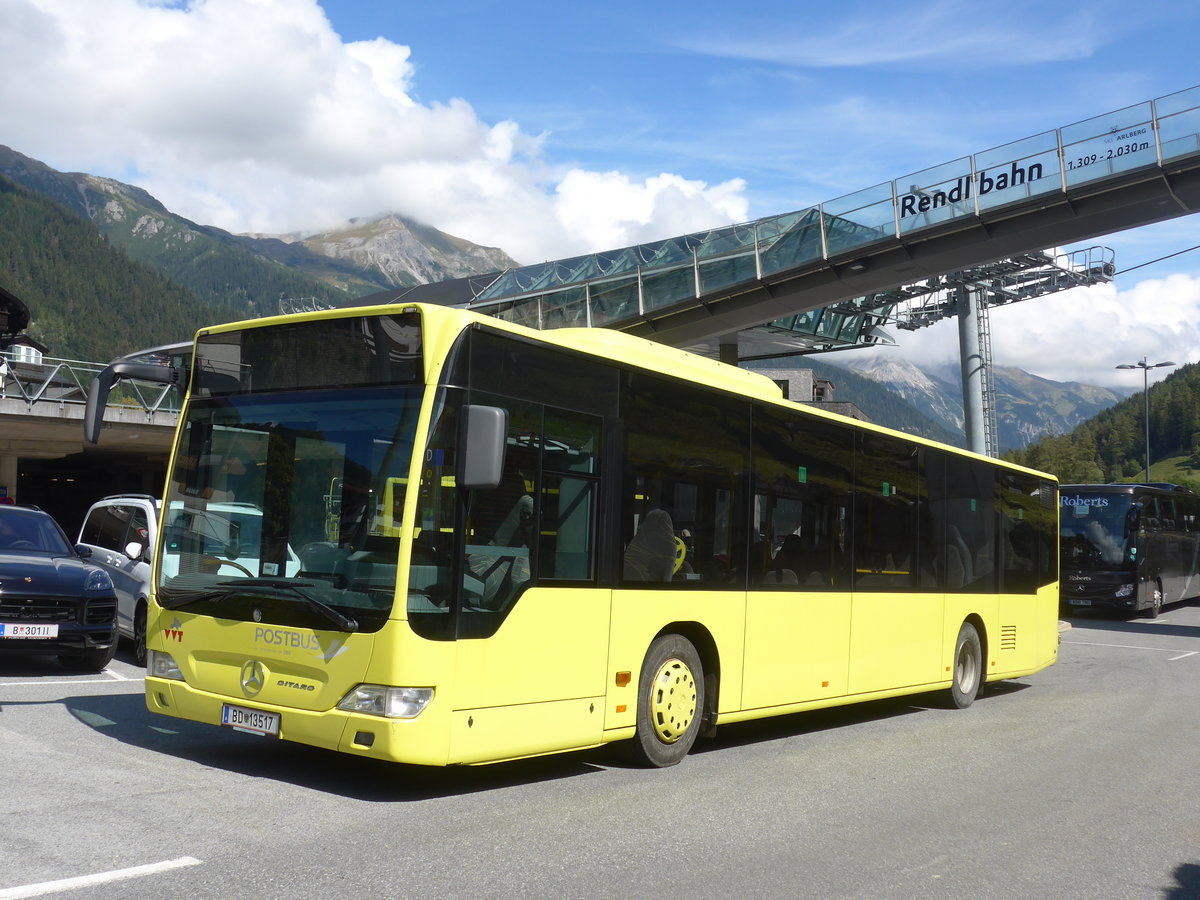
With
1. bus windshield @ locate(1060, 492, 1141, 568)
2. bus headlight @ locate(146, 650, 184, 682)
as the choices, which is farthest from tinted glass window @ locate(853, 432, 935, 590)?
bus windshield @ locate(1060, 492, 1141, 568)

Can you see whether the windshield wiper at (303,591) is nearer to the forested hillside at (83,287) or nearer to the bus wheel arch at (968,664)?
the bus wheel arch at (968,664)

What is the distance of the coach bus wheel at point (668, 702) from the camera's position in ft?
26.5

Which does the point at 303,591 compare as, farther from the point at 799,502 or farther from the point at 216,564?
the point at 799,502

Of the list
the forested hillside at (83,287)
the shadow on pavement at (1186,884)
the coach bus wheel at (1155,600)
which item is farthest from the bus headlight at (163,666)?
the forested hillside at (83,287)

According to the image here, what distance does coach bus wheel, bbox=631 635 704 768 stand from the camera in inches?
317

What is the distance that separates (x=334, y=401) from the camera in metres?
7.09

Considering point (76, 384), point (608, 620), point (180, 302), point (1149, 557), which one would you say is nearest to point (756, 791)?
point (608, 620)

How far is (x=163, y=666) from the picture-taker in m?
7.59

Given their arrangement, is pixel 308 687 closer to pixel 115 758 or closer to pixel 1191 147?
pixel 115 758

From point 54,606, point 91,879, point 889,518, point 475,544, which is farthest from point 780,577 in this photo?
point 54,606

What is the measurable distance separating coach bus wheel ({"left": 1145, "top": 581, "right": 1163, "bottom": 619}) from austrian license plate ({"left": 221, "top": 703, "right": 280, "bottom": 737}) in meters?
27.7

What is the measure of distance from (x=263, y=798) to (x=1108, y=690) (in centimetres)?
1165

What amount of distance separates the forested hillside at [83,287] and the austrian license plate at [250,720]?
161136mm

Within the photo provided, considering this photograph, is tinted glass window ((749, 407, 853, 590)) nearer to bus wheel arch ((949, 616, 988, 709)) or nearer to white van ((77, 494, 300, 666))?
bus wheel arch ((949, 616, 988, 709))
